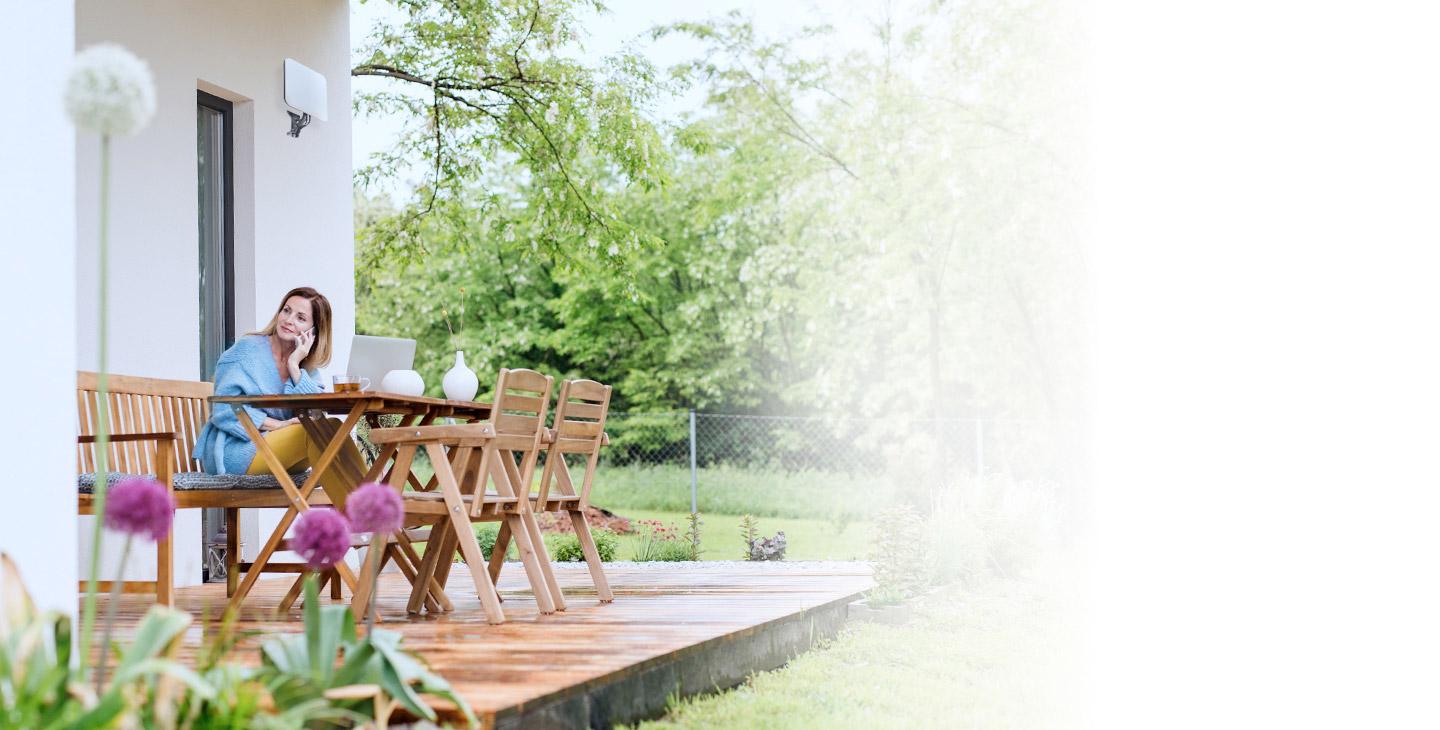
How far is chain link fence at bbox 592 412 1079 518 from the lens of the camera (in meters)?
11.1

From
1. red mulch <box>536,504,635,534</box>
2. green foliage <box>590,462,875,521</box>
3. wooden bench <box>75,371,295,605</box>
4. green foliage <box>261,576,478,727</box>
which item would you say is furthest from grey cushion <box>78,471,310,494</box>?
green foliage <box>590,462,875,521</box>

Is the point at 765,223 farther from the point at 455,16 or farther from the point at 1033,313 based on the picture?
the point at 455,16

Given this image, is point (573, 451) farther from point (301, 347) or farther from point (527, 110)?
point (527, 110)

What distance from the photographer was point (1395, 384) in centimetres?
874

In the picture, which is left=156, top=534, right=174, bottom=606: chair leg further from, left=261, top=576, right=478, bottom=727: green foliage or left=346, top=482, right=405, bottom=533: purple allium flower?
left=346, top=482, right=405, bottom=533: purple allium flower

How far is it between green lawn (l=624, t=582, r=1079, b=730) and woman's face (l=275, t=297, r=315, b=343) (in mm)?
1848

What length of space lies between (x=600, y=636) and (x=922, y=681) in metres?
1.25

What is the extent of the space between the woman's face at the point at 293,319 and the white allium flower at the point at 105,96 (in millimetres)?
2552

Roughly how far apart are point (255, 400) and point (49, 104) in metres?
1.50

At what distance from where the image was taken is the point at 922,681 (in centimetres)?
405

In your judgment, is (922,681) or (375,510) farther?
(922,681)

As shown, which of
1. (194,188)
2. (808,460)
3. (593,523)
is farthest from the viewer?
(808,460)

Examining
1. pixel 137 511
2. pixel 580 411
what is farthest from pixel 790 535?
pixel 137 511

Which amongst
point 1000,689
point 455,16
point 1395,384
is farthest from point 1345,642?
point 455,16
